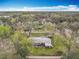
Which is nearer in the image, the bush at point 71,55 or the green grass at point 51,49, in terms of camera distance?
the bush at point 71,55

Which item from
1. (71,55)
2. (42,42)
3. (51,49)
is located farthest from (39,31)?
(71,55)

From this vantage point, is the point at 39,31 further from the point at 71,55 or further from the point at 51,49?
the point at 71,55

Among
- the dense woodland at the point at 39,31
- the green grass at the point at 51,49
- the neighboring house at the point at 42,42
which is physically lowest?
the green grass at the point at 51,49

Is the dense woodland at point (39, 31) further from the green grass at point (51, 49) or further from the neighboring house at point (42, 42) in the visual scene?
the neighboring house at point (42, 42)

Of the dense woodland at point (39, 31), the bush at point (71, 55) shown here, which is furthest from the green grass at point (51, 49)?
the bush at point (71, 55)

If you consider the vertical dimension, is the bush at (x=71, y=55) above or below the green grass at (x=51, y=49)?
above

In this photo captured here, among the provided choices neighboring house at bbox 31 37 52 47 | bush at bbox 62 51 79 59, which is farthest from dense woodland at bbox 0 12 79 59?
neighboring house at bbox 31 37 52 47

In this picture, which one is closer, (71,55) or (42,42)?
(71,55)

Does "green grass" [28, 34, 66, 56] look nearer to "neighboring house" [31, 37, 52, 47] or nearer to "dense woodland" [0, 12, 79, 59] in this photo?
"dense woodland" [0, 12, 79, 59]
